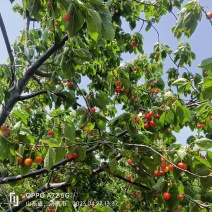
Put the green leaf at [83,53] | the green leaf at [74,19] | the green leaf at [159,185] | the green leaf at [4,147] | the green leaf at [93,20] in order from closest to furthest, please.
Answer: the green leaf at [93,20] → the green leaf at [74,19] → the green leaf at [4,147] → the green leaf at [159,185] → the green leaf at [83,53]

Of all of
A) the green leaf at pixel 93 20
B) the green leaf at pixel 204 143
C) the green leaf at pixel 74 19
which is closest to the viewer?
the green leaf at pixel 93 20

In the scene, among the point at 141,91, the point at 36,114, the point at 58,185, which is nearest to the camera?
the point at 58,185

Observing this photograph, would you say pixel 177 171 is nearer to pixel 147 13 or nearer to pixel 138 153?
pixel 138 153

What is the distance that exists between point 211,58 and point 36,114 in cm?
422

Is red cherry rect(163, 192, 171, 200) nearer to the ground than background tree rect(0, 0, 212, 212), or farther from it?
nearer to the ground

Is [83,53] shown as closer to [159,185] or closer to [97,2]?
[97,2]

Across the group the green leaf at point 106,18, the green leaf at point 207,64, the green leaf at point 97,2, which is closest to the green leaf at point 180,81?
the green leaf at point 207,64

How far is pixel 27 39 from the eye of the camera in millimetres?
6258

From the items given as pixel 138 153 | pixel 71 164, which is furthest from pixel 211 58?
pixel 71 164

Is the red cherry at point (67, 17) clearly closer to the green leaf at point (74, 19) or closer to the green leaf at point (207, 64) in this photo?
the green leaf at point (74, 19)

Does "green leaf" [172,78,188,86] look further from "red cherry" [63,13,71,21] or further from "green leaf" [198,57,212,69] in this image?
"red cherry" [63,13,71,21]

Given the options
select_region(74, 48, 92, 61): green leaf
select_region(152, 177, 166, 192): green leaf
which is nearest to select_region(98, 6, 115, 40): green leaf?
select_region(74, 48, 92, 61): green leaf

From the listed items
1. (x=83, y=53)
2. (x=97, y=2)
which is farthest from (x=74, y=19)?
(x=83, y=53)

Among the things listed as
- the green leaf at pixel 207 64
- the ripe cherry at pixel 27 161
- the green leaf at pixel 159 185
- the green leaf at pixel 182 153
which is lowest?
the green leaf at pixel 159 185
